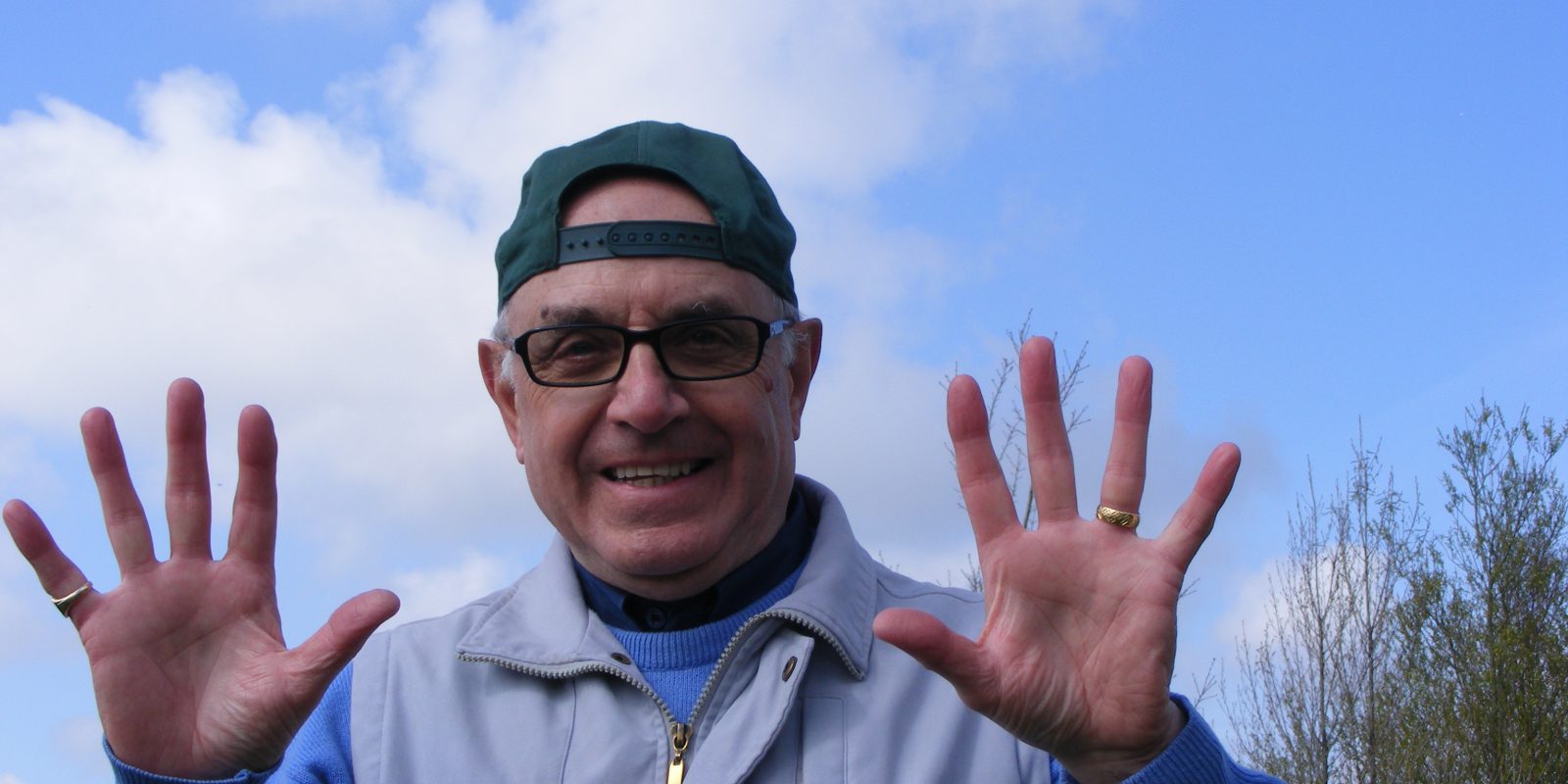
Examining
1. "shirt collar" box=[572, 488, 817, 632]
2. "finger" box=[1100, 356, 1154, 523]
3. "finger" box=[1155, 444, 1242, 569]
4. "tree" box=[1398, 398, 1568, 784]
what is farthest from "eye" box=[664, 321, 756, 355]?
"tree" box=[1398, 398, 1568, 784]

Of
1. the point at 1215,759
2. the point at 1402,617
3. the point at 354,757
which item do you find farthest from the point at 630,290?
the point at 1402,617

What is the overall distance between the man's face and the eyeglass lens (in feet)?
0.07

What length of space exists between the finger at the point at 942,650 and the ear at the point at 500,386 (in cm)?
116

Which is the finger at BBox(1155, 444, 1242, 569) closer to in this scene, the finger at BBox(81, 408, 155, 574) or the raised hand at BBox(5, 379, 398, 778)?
the raised hand at BBox(5, 379, 398, 778)

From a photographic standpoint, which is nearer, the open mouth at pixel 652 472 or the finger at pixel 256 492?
the finger at pixel 256 492

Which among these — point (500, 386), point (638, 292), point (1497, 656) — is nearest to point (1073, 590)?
point (638, 292)

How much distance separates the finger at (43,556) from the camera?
2312mm

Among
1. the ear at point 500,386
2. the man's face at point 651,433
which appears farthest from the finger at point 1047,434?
the ear at point 500,386

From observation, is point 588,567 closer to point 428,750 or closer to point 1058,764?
point 428,750

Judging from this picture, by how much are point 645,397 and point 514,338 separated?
365 millimetres

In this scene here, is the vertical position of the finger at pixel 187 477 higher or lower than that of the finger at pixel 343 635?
higher

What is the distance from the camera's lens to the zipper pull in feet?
7.82

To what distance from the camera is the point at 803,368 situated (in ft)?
9.78

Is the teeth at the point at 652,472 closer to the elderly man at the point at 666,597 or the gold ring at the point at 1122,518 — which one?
the elderly man at the point at 666,597
